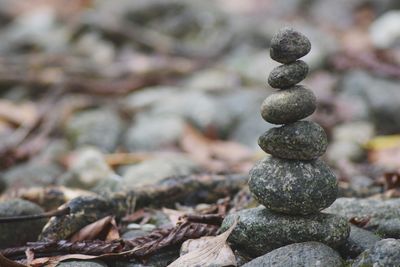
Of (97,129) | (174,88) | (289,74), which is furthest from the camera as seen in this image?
(174,88)

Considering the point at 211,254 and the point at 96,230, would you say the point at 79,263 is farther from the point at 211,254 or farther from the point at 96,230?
the point at 211,254

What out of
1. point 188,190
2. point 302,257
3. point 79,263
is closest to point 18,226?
point 79,263

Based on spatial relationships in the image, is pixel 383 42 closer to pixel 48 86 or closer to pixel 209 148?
pixel 209 148

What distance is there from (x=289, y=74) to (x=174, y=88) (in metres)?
4.92

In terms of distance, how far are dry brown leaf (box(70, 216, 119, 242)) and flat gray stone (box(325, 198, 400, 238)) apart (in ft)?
3.70

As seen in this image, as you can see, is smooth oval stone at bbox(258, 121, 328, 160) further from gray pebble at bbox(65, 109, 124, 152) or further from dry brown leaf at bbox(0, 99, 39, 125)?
dry brown leaf at bbox(0, 99, 39, 125)

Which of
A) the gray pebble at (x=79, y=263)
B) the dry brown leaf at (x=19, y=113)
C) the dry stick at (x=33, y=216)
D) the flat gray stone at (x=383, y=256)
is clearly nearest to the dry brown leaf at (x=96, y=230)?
the dry stick at (x=33, y=216)

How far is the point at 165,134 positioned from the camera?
579 cm

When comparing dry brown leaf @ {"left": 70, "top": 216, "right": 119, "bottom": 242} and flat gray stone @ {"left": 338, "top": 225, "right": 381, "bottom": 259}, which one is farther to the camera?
dry brown leaf @ {"left": 70, "top": 216, "right": 119, "bottom": 242}

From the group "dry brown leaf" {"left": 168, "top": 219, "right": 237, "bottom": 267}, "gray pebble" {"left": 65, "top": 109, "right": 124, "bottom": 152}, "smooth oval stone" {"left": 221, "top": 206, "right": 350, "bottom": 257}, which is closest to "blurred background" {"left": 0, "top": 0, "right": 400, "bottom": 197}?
"gray pebble" {"left": 65, "top": 109, "right": 124, "bottom": 152}

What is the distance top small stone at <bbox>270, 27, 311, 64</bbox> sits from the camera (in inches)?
96.3

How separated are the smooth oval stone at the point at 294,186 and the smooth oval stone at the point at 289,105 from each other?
0.20 metres

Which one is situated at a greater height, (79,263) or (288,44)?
(288,44)

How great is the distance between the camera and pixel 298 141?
247 centimetres
